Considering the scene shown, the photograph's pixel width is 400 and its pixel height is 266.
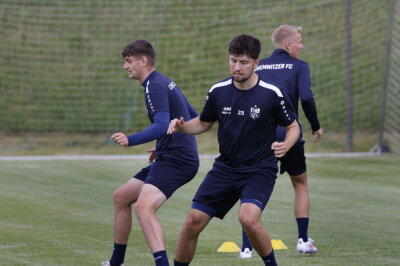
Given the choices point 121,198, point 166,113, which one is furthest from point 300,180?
point 166,113

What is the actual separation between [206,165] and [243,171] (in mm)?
10518

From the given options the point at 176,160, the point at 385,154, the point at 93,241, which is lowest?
the point at 385,154

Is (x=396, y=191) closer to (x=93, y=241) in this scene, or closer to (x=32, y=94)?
(x=93, y=241)

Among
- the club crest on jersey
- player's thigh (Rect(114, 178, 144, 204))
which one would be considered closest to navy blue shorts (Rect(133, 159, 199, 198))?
player's thigh (Rect(114, 178, 144, 204))

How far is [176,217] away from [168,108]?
421 centimetres

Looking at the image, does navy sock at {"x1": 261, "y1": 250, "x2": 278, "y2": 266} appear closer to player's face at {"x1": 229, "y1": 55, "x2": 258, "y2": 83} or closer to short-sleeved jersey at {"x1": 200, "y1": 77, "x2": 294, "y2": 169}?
short-sleeved jersey at {"x1": 200, "y1": 77, "x2": 294, "y2": 169}

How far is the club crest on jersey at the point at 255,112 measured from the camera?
275 inches

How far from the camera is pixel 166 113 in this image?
7.48 m

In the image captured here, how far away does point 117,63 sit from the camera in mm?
23562

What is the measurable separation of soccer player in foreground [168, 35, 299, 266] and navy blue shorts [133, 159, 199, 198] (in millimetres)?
557

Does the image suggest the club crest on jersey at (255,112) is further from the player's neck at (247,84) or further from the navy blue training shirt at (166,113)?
the navy blue training shirt at (166,113)

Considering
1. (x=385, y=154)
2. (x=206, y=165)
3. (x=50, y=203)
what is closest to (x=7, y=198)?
(x=50, y=203)

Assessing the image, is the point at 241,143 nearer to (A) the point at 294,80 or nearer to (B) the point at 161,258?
(B) the point at 161,258

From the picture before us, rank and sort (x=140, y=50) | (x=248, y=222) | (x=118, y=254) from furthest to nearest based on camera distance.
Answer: (x=118, y=254) < (x=140, y=50) < (x=248, y=222)
